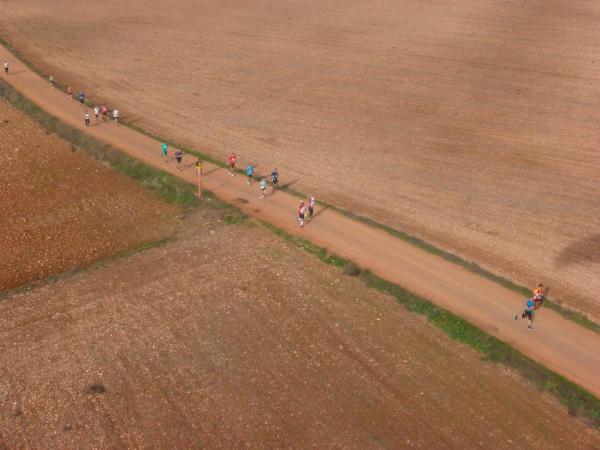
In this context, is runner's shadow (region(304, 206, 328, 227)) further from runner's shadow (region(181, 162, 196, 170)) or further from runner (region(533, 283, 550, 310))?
runner (region(533, 283, 550, 310))

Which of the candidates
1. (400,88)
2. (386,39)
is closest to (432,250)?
(400,88)

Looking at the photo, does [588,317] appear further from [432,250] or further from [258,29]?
[258,29]

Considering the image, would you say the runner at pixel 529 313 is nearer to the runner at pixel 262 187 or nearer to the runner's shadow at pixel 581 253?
the runner's shadow at pixel 581 253

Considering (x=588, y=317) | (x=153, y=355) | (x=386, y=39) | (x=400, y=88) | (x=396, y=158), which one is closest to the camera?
(x=153, y=355)

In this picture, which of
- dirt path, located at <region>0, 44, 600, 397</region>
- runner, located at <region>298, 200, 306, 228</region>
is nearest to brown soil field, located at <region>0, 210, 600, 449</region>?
dirt path, located at <region>0, 44, 600, 397</region>

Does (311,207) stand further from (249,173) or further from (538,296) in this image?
(538,296)

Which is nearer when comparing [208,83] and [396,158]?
[396,158]

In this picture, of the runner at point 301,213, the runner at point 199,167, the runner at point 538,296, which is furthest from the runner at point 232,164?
the runner at point 538,296

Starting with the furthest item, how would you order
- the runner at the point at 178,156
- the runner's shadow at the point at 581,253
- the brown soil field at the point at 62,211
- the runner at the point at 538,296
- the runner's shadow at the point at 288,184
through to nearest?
the runner at the point at 178,156, the runner's shadow at the point at 288,184, the brown soil field at the point at 62,211, the runner's shadow at the point at 581,253, the runner at the point at 538,296
